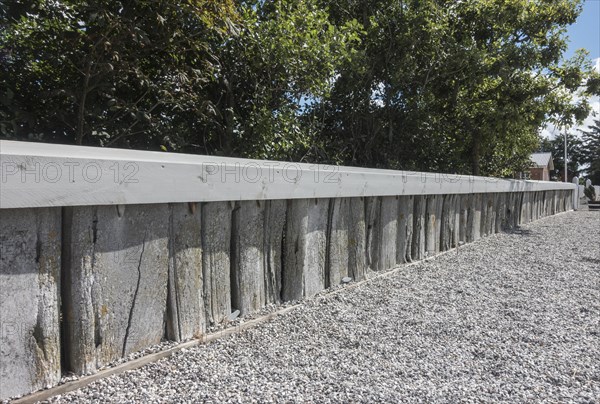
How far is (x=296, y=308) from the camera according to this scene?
306 centimetres

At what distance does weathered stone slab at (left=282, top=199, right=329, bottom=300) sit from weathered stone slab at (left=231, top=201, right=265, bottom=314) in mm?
262

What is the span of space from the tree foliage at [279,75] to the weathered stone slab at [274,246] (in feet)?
4.97

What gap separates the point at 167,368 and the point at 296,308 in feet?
3.67

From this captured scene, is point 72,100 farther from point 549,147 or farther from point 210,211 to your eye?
point 549,147

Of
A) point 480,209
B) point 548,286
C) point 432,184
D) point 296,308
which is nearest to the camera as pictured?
point 296,308

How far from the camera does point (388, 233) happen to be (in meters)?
4.25

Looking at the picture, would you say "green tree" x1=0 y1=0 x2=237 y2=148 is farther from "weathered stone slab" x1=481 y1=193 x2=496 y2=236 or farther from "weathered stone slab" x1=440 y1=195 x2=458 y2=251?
"weathered stone slab" x1=481 y1=193 x2=496 y2=236

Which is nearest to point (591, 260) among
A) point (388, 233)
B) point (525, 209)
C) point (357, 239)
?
point (388, 233)

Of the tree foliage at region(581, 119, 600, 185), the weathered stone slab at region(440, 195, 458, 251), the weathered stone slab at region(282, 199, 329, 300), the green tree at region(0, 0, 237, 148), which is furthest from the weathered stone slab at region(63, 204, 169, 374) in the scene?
the tree foliage at region(581, 119, 600, 185)

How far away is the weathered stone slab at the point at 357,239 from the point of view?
3.71m

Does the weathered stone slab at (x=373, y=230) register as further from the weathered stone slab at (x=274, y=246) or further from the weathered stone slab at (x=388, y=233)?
the weathered stone slab at (x=274, y=246)

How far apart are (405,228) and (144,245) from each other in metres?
3.02

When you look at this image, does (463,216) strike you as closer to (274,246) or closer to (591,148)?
(274,246)

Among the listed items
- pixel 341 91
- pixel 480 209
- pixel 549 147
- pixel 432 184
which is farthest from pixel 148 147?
pixel 549 147
